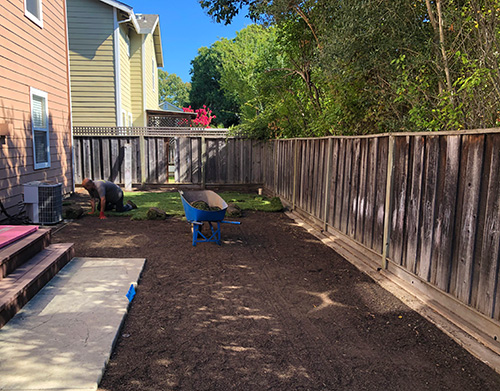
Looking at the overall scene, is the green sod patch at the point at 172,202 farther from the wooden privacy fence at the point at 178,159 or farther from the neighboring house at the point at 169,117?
the neighboring house at the point at 169,117

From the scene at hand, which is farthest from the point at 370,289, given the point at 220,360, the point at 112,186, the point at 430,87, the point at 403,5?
the point at 112,186

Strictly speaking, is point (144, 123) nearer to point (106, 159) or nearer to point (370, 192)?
point (106, 159)

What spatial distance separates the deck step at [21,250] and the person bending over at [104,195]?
2955 mm

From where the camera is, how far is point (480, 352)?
2.94 meters

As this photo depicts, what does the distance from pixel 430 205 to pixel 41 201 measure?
22.8 ft

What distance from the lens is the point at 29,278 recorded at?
3859 millimetres

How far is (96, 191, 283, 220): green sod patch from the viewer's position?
894cm

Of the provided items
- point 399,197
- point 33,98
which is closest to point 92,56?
point 33,98

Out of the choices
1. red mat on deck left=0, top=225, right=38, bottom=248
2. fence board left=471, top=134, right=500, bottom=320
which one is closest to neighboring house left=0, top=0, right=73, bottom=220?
red mat on deck left=0, top=225, right=38, bottom=248

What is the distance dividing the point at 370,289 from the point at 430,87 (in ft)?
9.54

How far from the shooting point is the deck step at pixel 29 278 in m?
3.36

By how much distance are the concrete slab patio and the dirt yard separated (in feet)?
0.50

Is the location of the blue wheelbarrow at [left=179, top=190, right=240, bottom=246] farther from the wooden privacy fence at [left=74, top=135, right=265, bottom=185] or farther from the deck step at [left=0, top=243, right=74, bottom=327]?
the wooden privacy fence at [left=74, top=135, right=265, bottom=185]

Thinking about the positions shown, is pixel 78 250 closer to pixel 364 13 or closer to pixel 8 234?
pixel 8 234
